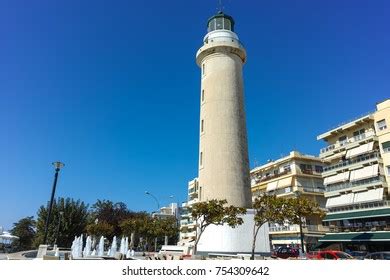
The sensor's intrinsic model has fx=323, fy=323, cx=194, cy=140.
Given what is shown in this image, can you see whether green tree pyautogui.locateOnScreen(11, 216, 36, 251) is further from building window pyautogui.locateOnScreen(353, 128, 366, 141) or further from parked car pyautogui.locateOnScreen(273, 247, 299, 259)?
building window pyautogui.locateOnScreen(353, 128, 366, 141)

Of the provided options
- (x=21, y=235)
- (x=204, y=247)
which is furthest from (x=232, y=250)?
(x=21, y=235)

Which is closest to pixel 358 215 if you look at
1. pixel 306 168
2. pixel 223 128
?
pixel 306 168

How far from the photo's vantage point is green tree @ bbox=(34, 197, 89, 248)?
46.5 meters

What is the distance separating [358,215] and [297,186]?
12.0 m

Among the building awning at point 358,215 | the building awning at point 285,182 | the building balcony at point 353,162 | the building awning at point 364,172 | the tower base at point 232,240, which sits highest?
the building balcony at point 353,162

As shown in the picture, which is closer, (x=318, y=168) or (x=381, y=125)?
(x=381, y=125)

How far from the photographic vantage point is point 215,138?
2881 cm

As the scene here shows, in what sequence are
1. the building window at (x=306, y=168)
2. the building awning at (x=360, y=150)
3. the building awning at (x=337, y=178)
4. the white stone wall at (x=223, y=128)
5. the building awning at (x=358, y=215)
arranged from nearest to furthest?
the white stone wall at (x=223, y=128)
the building awning at (x=358, y=215)
the building awning at (x=360, y=150)
the building awning at (x=337, y=178)
the building window at (x=306, y=168)

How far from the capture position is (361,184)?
1734 inches

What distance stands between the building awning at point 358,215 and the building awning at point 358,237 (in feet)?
7.03

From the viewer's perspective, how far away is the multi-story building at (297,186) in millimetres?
49875

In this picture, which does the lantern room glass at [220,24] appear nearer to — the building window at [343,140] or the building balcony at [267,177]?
the building window at [343,140]

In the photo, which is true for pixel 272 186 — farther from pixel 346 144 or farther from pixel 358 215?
pixel 358 215

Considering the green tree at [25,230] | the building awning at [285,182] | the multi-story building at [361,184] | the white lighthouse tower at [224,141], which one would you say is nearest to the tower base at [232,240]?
the white lighthouse tower at [224,141]
